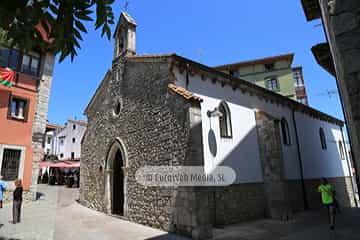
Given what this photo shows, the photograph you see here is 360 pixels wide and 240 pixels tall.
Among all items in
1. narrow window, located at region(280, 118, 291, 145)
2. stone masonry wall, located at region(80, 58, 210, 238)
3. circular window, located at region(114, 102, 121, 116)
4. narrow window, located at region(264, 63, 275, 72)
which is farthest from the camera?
narrow window, located at region(264, 63, 275, 72)

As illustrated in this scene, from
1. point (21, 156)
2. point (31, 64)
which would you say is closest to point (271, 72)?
point (31, 64)

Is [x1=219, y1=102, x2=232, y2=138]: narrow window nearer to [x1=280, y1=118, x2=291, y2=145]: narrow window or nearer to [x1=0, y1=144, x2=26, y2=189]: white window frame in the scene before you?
[x1=280, y1=118, x2=291, y2=145]: narrow window

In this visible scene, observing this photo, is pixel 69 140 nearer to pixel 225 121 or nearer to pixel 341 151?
pixel 225 121

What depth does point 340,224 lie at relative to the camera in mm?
10031

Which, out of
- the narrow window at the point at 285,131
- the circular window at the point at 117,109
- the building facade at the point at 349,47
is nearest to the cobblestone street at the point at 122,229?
the narrow window at the point at 285,131

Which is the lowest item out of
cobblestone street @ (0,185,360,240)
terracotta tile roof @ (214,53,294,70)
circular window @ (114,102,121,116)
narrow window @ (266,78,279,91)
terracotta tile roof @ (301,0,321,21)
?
cobblestone street @ (0,185,360,240)

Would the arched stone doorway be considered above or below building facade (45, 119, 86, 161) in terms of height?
below

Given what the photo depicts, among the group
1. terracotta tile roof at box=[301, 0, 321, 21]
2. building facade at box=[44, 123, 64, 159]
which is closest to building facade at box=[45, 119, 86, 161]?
building facade at box=[44, 123, 64, 159]

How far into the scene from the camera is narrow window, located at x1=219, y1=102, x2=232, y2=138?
11.1 metres

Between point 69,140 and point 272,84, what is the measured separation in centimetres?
3306

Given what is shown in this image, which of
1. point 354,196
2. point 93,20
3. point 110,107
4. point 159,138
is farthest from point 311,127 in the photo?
point 93,20

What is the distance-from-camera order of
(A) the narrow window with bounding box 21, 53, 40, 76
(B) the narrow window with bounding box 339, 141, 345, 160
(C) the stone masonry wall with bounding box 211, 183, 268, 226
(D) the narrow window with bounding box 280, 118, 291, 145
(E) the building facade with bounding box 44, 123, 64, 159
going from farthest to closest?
(E) the building facade with bounding box 44, 123, 64, 159 < (B) the narrow window with bounding box 339, 141, 345, 160 < (D) the narrow window with bounding box 280, 118, 291, 145 < (A) the narrow window with bounding box 21, 53, 40, 76 < (C) the stone masonry wall with bounding box 211, 183, 268, 226

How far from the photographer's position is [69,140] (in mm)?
40594

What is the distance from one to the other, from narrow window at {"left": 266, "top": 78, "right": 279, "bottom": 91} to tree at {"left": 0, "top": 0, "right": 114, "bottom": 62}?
30291mm
